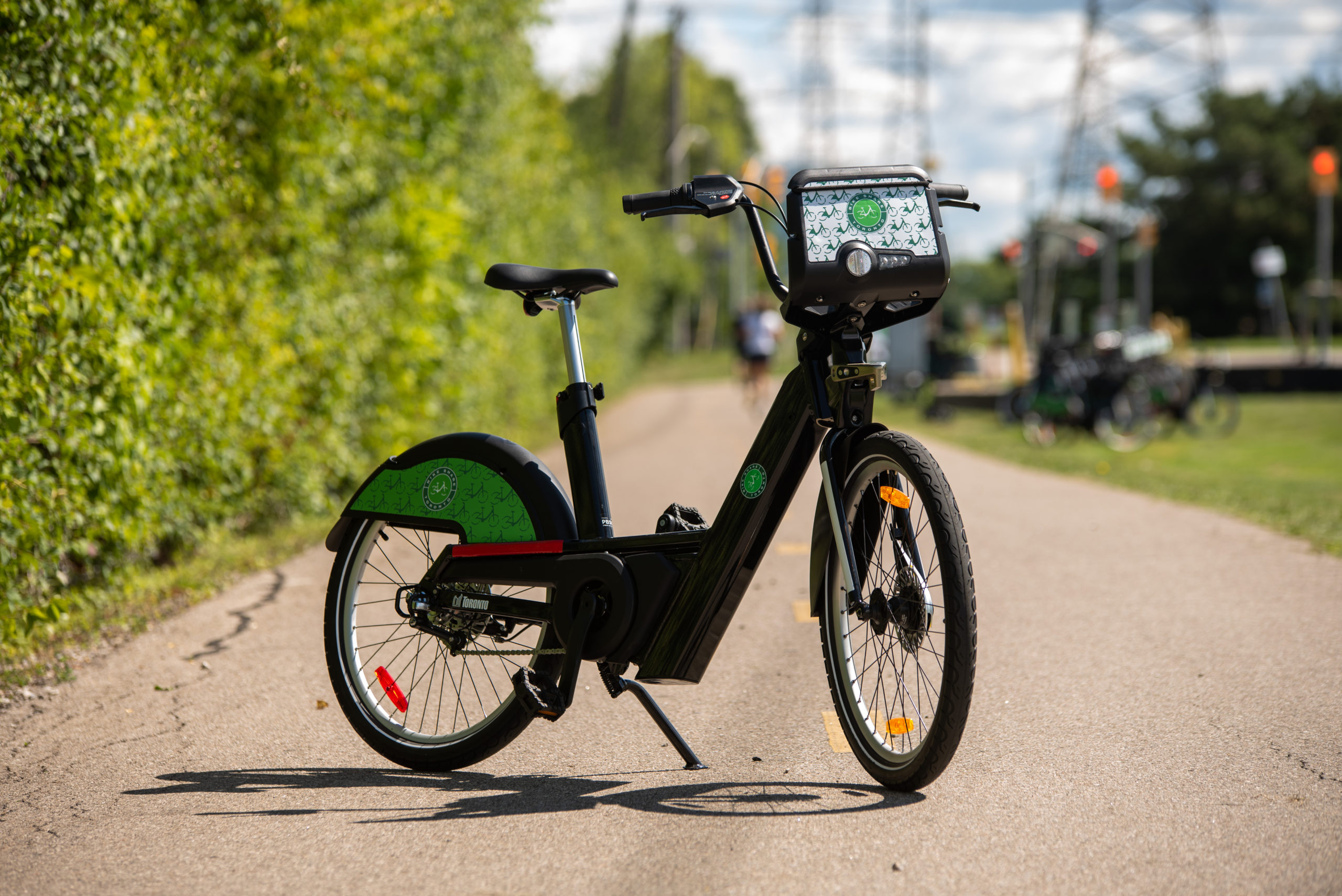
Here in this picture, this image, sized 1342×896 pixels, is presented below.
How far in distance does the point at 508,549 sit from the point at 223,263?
13.4 ft

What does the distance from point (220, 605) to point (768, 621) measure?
2.64 m

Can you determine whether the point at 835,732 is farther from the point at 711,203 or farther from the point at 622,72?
the point at 622,72

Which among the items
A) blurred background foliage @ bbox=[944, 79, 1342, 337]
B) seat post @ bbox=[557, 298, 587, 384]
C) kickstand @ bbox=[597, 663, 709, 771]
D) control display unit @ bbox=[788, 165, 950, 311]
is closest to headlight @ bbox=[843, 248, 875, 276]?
control display unit @ bbox=[788, 165, 950, 311]

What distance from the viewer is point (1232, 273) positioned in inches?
2349

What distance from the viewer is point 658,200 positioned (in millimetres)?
3592

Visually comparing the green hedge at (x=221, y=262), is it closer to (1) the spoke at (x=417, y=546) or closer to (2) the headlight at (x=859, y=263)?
(1) the spoke at (x=417, y=546)

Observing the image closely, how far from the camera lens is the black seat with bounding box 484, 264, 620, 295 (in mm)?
4016

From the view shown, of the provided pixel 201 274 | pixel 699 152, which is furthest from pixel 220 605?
pixel 699 152

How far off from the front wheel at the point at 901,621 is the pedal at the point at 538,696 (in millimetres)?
786

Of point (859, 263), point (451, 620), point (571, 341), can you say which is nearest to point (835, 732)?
point (451, 620)

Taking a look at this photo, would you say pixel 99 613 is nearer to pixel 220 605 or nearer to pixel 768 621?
pixel 220 605

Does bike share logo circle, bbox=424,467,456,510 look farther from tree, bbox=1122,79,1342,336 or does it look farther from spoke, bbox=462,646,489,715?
tree, bbox=1122,79,1342,336

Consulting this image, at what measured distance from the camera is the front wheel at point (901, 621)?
129 inches

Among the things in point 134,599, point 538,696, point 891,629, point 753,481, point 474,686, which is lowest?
point 134,599
